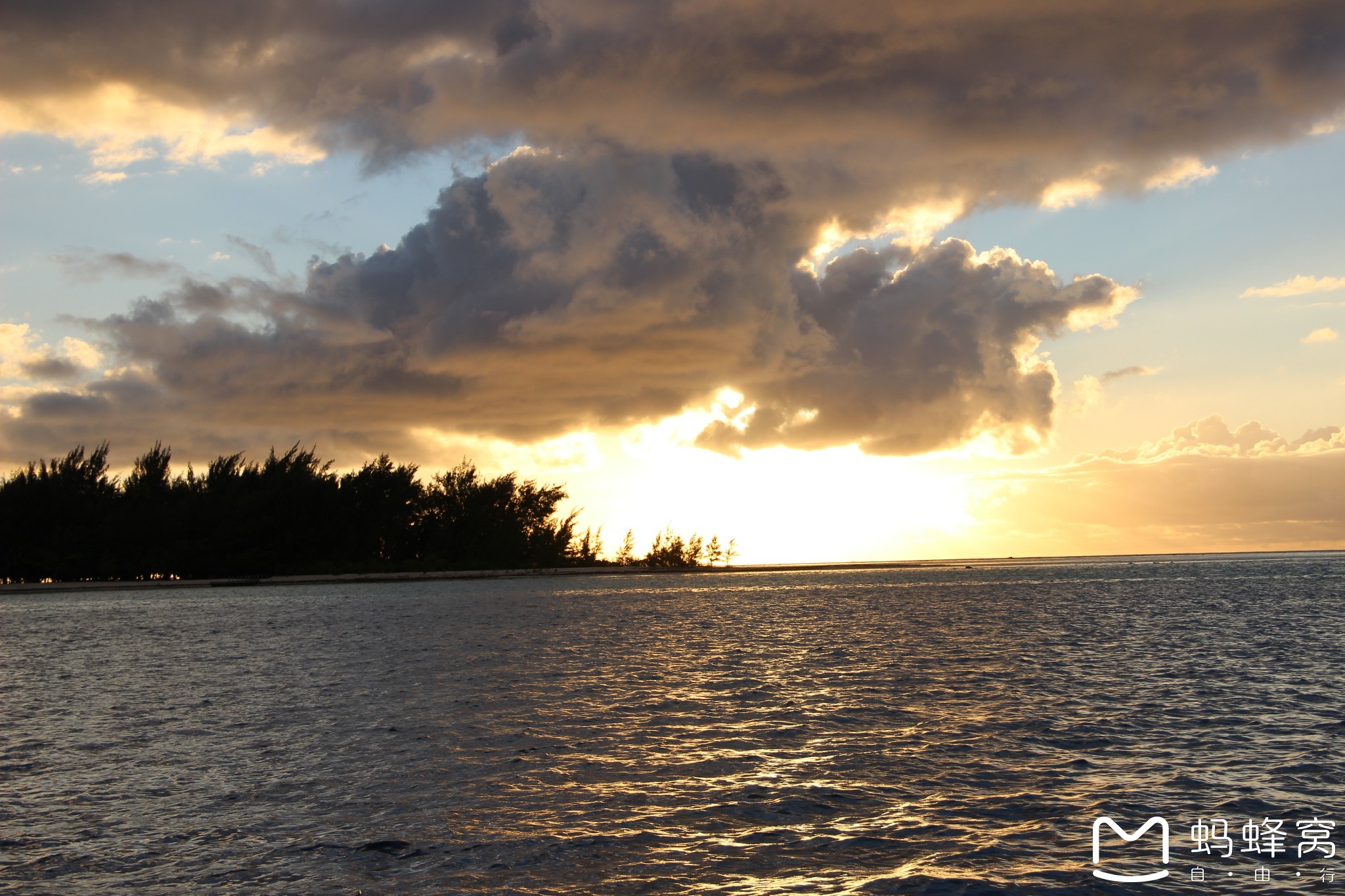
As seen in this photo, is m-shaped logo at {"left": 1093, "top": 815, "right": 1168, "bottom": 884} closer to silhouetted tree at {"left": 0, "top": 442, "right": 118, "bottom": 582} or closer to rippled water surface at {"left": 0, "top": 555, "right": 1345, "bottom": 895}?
rippled water surface at {"left": 0, "top": 555, "right": 1345, "bottom": 895}

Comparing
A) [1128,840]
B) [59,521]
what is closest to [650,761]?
[1128,840]

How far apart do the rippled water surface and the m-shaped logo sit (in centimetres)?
24

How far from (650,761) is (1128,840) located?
441 inches

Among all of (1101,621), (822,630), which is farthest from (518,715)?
(1101,621)

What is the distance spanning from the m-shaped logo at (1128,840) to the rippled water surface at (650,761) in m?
0.24

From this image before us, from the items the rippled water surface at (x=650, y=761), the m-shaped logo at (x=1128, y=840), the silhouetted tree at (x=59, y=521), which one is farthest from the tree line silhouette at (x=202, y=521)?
the m-shaped logo at (x=1128, y=840)

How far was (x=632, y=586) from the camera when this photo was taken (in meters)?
176

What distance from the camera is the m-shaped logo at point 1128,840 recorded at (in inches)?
625

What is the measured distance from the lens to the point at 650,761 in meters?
25.0

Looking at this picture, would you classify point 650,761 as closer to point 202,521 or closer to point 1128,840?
point 1128,840

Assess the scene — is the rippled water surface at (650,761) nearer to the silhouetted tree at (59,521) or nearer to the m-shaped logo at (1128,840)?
the m-shaped logo at (1128,840)

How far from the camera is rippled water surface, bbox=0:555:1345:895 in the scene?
16.7 m

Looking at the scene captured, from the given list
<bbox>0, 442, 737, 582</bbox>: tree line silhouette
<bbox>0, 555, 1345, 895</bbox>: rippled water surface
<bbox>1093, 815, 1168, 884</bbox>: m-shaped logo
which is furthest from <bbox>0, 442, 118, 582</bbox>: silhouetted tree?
<bbox>1093, 815, 1168, 884</bbox>: m-shaped logo

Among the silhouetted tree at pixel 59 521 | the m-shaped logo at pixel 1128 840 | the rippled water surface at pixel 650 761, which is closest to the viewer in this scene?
the m-shaped logo at pixel 1128 840
